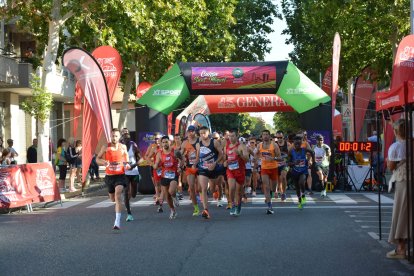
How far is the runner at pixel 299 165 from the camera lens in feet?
63.3

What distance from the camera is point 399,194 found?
35.7 feet

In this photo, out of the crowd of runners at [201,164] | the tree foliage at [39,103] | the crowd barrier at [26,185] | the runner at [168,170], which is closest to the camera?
the crowd of runners at [201,164]

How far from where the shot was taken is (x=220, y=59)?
145ft

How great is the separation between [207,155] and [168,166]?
2.77ft

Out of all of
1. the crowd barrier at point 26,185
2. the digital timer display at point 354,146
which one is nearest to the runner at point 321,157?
the digital timer display at point 354,146

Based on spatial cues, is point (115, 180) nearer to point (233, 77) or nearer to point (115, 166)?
point (115, 166)

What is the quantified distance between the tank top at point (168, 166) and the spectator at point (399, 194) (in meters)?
7.10

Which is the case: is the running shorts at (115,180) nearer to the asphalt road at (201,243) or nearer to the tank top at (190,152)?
the asphalt road at (201,243)

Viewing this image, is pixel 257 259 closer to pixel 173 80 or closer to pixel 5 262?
pixel 5 262

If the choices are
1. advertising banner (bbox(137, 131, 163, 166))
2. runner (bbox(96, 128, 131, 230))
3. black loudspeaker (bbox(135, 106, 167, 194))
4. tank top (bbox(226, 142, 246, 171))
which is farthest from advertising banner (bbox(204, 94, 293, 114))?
runner (bbox(96, 128, 131, 230))

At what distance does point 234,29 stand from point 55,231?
35138 mm

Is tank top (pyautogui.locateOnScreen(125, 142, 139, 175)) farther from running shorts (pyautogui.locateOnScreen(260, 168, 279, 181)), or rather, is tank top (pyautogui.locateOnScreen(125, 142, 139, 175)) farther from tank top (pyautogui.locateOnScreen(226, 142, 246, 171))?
running shorts (pyautogui.locateOnScreen(260, 168, 279, 181))

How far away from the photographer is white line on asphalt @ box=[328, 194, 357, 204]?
2130cm

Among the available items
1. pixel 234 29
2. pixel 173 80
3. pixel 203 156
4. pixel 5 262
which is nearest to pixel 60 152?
pixel 173 80
